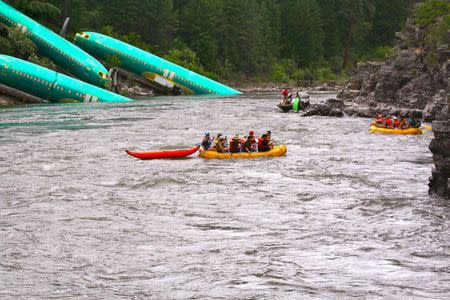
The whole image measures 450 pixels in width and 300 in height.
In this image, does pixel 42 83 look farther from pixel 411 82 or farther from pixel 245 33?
pixel 245 33

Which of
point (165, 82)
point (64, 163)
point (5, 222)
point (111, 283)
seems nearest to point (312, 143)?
point (64, 163)

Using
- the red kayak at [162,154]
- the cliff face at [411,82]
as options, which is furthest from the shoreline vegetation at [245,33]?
the red kayak at [162,154]

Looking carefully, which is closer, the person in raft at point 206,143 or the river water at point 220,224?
the river water at point 220,224

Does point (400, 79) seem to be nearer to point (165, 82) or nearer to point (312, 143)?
point (312, 143)

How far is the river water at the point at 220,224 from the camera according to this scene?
13.4 metres

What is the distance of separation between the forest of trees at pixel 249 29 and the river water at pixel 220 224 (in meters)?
49.1

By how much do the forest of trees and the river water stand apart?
161ft

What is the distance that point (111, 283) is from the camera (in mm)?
13383

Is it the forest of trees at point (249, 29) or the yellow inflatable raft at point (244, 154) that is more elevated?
the forest of trees at point (249, 29)

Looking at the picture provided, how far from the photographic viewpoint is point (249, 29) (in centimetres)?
9181

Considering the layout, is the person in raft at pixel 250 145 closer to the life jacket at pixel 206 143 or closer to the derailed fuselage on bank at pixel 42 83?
the life jacket at pixel 206 143

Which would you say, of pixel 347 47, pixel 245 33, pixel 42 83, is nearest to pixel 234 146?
pixel 42 83

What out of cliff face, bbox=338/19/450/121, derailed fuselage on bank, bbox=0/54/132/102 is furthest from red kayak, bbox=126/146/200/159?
derailed fuselage on bank, bbox=0/54/132/102

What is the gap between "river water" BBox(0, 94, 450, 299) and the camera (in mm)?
Result: 13375
